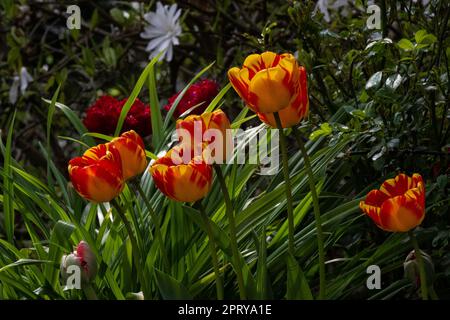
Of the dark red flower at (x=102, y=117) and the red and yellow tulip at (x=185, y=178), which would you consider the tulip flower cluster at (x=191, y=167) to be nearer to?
the red and yellow tulip at (x=185, y=178)

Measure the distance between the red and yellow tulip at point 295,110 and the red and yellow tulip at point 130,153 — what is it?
0.46 feet

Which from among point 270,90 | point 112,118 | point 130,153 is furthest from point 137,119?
point 270,90

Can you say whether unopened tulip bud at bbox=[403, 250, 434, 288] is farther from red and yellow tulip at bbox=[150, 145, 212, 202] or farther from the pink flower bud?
the pink flower bud

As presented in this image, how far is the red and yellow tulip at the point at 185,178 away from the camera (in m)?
0.90

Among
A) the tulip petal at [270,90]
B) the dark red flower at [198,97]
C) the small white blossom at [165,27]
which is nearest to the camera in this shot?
the tulip petal at [270,90]

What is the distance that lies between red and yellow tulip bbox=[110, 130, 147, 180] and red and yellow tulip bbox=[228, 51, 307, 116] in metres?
0.13

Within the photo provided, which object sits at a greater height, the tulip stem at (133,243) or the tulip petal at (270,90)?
the tulip petal at (270,90)

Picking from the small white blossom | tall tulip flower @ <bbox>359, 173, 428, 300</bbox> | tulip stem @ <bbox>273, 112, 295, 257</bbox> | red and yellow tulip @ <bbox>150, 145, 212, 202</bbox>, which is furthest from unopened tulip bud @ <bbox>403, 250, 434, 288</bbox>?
the small white blossom

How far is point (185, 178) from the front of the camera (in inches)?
35.4

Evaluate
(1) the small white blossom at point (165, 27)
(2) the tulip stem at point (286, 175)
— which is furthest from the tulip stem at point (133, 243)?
(1) the small white blossom at point (165, 27)

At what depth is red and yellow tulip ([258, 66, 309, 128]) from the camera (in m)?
0.93
